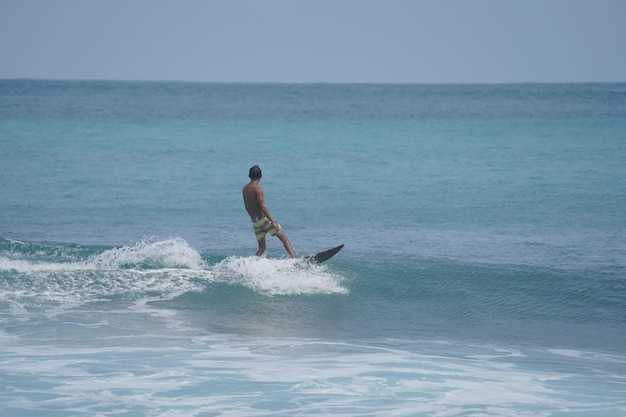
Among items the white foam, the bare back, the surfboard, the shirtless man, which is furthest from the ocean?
the bare back

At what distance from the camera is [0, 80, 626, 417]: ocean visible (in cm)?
838

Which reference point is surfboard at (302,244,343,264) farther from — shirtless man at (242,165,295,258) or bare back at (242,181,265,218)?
bare back at (242,181,265,218)

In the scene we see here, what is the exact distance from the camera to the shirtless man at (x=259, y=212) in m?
12.4

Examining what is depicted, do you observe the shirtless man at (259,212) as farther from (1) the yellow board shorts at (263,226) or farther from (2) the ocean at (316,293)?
(2) the ocean at (316,293)

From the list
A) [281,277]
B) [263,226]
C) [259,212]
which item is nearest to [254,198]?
[259,212]

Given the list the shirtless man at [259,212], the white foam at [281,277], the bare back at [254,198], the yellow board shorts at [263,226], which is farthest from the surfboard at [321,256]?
the bare back at [254,198]

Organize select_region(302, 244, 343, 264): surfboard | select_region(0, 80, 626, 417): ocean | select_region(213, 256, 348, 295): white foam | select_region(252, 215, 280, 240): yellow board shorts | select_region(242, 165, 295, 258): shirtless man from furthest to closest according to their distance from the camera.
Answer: select_region(302, 244, 343, 264): surfboard, select_region(252, 215, 280, 240): yellow board shorts, select_region(213, 256, 348, 295): white foam, select_region(242, 165, 295, 258): shirtless man, select_region(0, 80, 626, 417): ocean

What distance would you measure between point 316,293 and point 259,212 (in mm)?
1501

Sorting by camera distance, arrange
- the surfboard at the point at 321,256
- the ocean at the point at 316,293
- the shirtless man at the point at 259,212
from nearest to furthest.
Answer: the ocean at the point at 316,293, the shirtless man at the point at 259,212, the surfboard at the point at 321,256

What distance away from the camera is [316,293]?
12422 millimetres

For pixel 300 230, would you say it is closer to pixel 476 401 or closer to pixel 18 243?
pixel 18 243

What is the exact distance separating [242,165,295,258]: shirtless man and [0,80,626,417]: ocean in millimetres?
445

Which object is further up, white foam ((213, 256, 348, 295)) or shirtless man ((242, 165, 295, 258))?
shirtless man ((242, 165, 295, 258))

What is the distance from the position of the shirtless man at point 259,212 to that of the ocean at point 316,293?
445 millimetres
